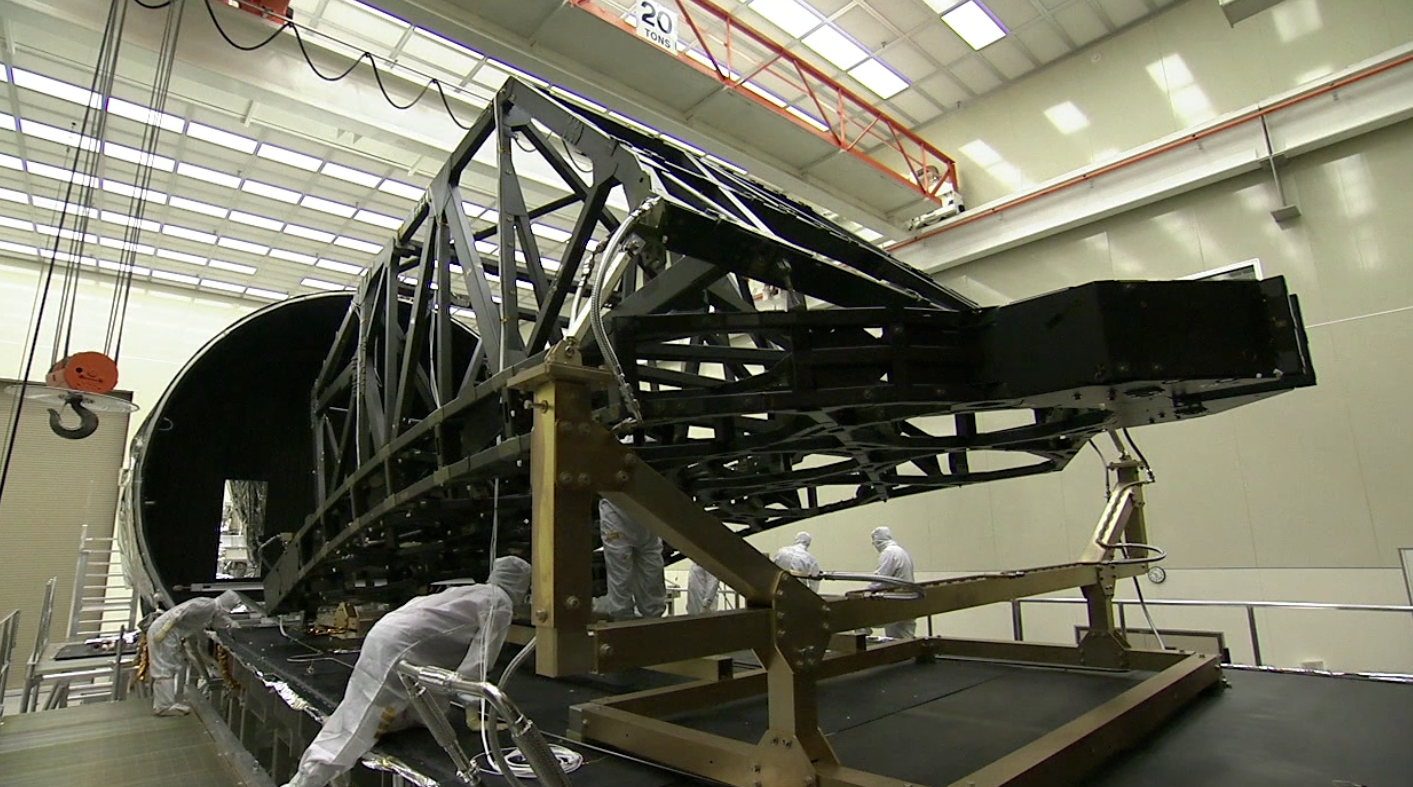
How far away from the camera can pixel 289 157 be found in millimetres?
9164

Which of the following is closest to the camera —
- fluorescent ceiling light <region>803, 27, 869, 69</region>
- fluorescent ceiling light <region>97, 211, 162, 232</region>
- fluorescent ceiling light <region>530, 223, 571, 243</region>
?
fluorescent ceiling light <region>803, 27, 869, 69</region>

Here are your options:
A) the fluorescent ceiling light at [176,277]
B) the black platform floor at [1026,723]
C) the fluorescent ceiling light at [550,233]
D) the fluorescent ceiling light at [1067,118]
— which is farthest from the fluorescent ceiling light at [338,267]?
the fluorescent ceiling light at [1067,118]

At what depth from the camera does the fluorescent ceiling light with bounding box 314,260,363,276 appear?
1216 centimetres

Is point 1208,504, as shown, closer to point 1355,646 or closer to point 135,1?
point 1355,646

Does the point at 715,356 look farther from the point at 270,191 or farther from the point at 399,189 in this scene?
the point at 270,191

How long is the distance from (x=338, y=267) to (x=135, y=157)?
350 cm

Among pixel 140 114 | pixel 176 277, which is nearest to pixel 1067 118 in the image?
pixel 140 114

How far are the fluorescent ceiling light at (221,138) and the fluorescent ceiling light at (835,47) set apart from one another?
6.70 m

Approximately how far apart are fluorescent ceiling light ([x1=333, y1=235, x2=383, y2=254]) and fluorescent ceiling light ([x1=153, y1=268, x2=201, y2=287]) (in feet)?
11.1

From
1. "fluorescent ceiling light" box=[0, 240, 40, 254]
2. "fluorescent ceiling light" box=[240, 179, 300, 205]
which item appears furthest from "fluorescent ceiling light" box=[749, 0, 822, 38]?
"fluorescent ceiling light" box=[0, 240, 40, 254]

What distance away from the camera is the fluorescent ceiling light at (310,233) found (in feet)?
36.1

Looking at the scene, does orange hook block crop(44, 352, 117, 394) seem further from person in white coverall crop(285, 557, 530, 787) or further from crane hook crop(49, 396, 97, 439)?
person in white coverall crop(285, 557, 530, 787)

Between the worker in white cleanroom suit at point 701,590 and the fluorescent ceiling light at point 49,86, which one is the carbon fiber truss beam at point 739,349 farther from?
the fluorescent ceiling light at point 49,86

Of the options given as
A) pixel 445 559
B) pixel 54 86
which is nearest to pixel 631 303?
pixel 445 559
